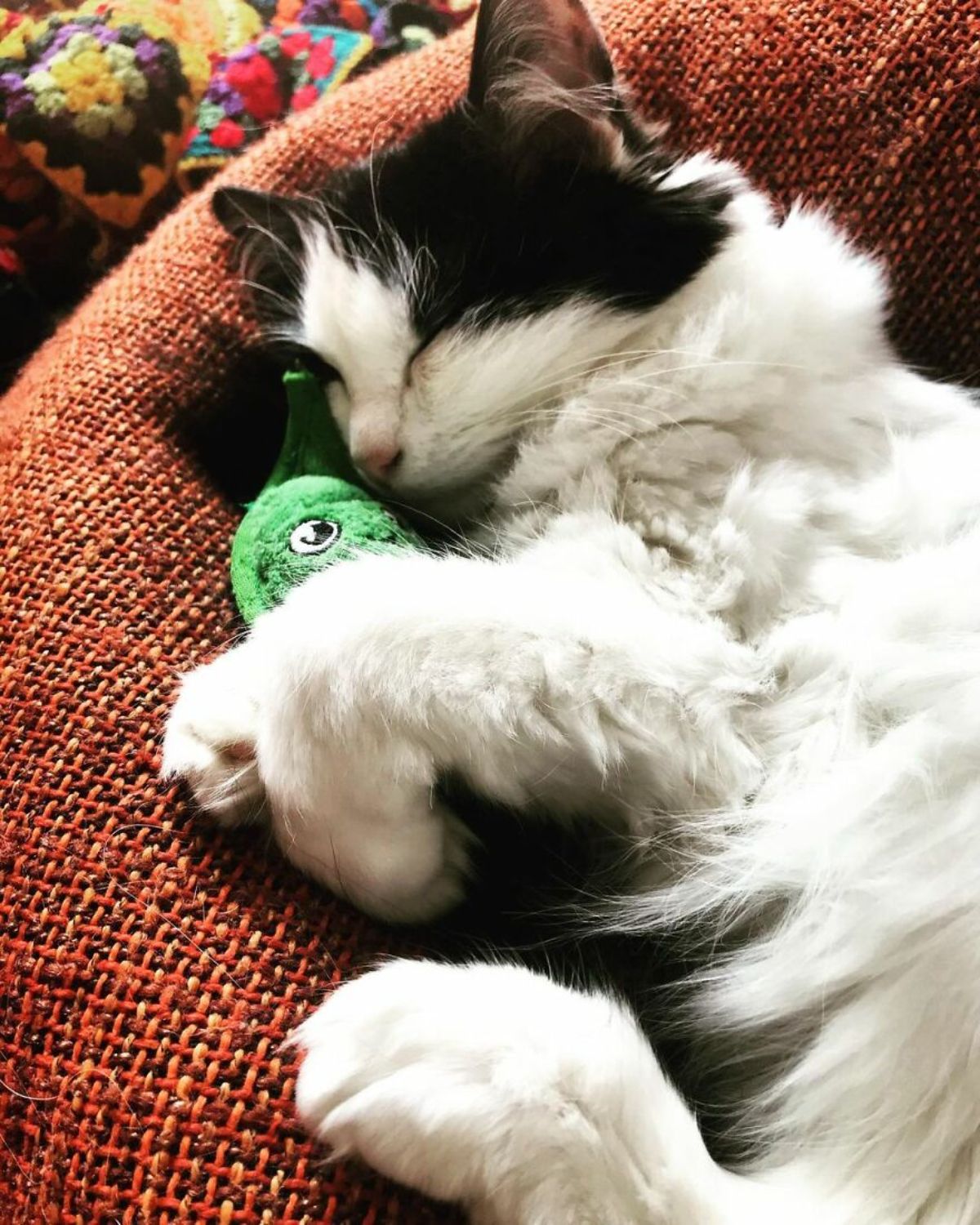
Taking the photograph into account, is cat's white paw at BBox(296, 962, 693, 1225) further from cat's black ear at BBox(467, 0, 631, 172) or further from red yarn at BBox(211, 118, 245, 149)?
red yarn at BBox(211, 118, 245, 149)

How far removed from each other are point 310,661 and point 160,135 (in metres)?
1.33

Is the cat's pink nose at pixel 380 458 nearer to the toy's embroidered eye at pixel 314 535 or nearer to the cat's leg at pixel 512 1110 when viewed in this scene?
the toy's embroidered eye at pixel 314 535

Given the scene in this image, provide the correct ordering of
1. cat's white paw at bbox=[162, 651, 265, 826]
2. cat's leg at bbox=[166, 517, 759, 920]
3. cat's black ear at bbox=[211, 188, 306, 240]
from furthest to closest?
cat's black ear at bbox=[211, 188, 306, 240]
cat's white paw at bbox=[162, 651, 265, 826]
cat's leg at bbox=[166, 517, 759, 920]

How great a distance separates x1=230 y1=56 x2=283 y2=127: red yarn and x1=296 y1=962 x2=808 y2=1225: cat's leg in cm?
163

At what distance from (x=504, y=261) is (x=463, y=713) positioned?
57cm

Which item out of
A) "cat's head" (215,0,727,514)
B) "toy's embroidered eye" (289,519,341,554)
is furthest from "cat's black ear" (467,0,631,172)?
"toy's embroidered eye" (289,519,341,554)

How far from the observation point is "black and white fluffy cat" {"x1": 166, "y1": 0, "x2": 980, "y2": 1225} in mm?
805

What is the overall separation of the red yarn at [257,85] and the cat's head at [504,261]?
78 centimetres

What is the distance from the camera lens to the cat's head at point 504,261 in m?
1.14

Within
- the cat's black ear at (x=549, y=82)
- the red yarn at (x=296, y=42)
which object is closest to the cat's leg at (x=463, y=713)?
the cat's black ear at (x=549, y=82)

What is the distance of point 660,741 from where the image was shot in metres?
0.89

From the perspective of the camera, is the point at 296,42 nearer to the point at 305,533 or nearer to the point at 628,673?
the point at 305,533

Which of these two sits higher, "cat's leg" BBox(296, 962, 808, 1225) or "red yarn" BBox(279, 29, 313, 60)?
"red yarn" BBox(279, 29, 313, 60)

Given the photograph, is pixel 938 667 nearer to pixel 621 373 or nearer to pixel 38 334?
pixel 621 373
